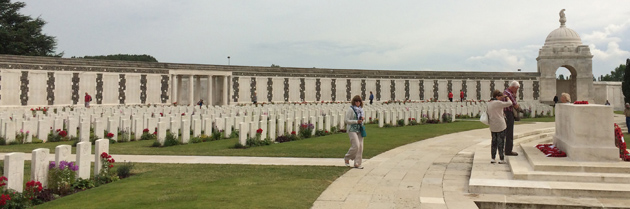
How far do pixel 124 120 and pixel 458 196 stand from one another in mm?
13624

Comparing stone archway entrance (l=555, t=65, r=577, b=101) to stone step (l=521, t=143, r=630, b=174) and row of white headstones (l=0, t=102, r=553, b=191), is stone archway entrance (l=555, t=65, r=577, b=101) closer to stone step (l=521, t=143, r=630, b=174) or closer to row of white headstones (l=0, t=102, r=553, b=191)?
row of white headstones (l=0, t=102, r=553, b=191)

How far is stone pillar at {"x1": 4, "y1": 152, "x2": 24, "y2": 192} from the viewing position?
6929 mm

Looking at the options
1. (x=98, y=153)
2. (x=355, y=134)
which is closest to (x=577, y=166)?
(x=355, y=134)

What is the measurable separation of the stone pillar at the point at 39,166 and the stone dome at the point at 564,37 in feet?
161

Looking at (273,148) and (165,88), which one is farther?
(165,88)

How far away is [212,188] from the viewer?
786 centimetres

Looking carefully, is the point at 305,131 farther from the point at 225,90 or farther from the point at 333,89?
the point at 333,89

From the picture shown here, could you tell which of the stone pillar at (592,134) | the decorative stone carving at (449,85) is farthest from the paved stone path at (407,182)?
the decorative stone carving at (449,85)

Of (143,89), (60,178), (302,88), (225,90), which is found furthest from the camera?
(302,88)

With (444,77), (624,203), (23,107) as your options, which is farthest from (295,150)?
(444,77)

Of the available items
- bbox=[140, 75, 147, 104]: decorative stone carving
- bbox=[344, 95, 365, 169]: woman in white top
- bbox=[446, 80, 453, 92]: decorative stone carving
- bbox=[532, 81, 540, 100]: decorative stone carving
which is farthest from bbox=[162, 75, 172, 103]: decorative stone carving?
bbox=[532, 81, 540, 100]: decorative stone carving

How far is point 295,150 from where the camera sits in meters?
13.6

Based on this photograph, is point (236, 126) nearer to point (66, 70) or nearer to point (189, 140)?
point (189, 140)

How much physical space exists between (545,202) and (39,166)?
27.2 feet
